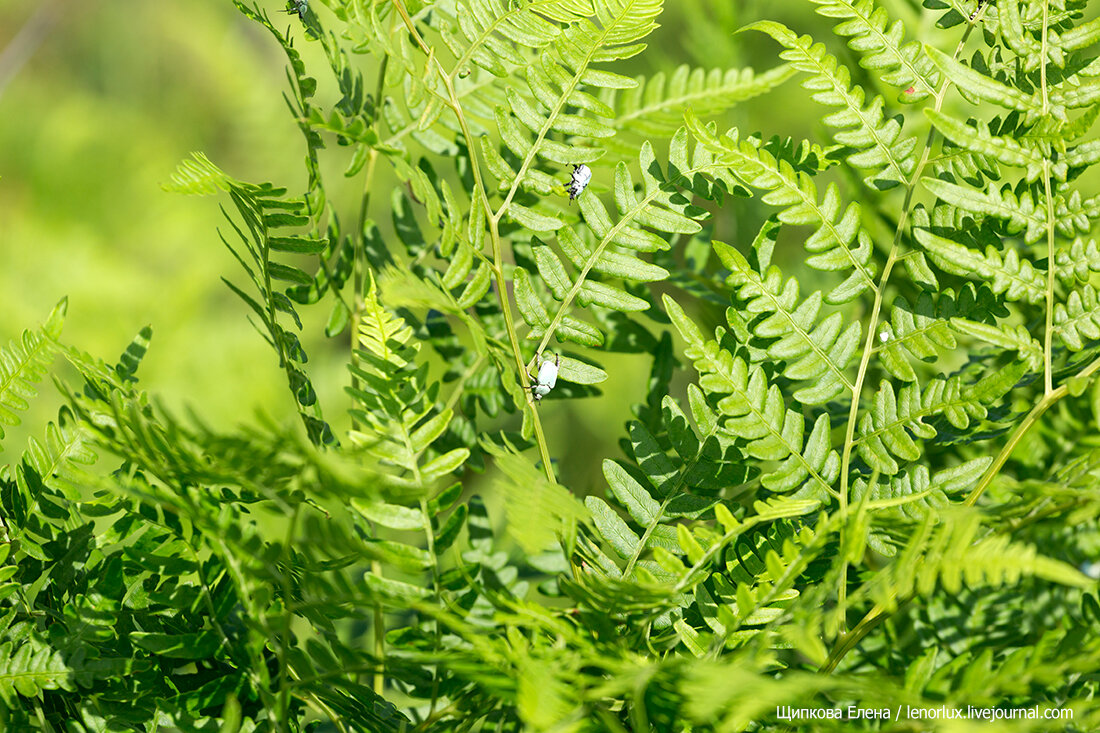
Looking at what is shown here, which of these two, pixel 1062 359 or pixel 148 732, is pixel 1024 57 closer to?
pixel 1062 359

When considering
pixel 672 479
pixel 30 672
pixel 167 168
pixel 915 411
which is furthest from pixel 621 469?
pixel 167 168

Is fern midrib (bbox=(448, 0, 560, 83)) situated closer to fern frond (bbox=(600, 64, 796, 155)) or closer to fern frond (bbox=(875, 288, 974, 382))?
fern frond (bbox=(600, 64, 796, 155))

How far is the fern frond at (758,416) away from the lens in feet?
1.09

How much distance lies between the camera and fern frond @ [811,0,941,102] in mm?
358

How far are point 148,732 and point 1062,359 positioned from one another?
1.42 ft

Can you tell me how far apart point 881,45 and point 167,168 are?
119cm

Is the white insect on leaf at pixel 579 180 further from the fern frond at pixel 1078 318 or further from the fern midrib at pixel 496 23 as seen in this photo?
the fern frond at pixel 1078 318

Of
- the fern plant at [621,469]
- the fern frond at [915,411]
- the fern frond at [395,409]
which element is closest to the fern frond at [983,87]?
the fern plant at [621,469]

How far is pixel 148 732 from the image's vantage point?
1.03 ft

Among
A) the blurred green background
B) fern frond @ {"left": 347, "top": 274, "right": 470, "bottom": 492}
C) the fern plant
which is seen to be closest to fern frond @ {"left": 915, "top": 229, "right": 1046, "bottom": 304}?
the fern plant

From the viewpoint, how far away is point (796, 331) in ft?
1.15

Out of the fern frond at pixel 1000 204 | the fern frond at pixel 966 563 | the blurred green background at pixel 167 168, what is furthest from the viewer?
the blurred green background at pixel 167 168

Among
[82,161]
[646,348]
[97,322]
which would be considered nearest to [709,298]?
[646,348]

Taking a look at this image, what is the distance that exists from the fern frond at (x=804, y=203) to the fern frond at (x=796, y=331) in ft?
0.04
